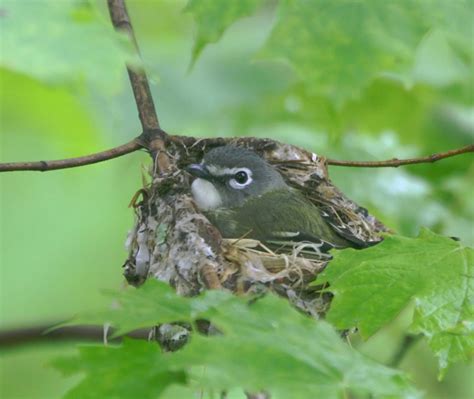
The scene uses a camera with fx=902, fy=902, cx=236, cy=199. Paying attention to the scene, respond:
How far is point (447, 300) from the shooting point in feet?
10.3

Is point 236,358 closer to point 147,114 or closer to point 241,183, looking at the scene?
point 147,114

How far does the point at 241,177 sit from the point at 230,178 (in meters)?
0.08

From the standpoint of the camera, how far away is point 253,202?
5.62 m

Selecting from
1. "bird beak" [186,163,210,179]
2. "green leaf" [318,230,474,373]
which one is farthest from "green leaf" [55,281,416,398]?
"bird beak" [186,163,210,179]

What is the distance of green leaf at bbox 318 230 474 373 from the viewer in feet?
10.2

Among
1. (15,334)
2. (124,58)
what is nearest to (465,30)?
(124,58)

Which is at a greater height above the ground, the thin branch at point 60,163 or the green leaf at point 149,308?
the thin branch at point 60,163

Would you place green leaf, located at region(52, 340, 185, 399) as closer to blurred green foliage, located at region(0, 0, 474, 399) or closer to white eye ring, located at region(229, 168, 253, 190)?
blurred green foliage, located at region(0, 0, 474, 399)

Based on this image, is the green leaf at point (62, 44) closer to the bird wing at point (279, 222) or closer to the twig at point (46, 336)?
the bird wing at point (279, 222)

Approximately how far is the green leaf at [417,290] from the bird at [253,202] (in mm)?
1655

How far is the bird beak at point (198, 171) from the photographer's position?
516 centimetres

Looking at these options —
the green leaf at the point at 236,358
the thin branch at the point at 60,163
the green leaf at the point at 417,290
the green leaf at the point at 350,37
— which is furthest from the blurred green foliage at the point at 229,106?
the green leaf at the point at 417,290

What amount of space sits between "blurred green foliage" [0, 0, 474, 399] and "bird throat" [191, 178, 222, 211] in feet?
2.02

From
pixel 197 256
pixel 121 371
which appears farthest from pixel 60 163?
pixel 121 371
